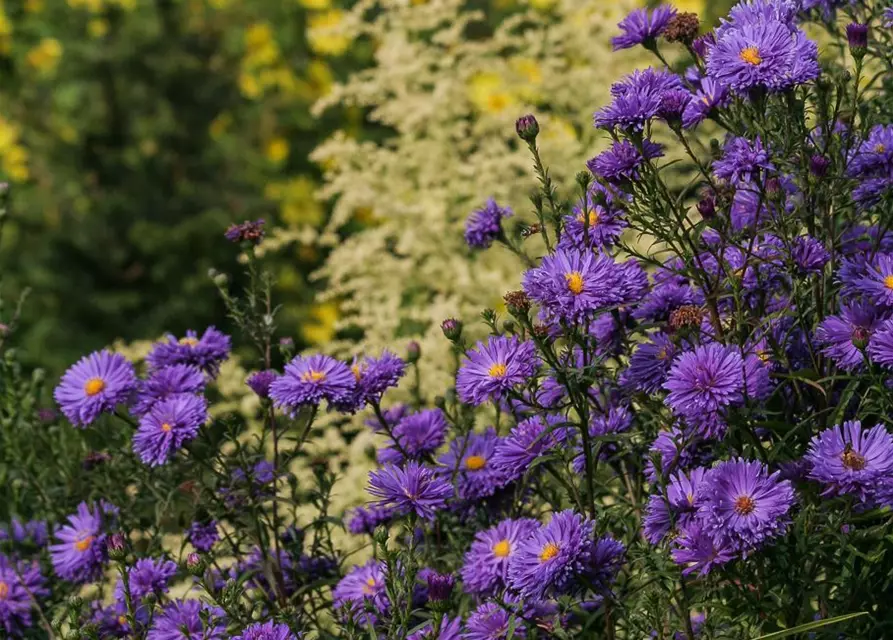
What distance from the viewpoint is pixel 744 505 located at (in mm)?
1155

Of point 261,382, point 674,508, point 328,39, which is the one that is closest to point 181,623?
point 261,382

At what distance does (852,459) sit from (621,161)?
378mm

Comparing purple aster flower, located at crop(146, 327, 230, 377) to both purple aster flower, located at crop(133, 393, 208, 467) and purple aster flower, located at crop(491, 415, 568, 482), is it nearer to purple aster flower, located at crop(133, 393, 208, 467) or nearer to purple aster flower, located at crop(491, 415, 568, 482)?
purple aster flower, located at crop(133, 393, 208, 467)

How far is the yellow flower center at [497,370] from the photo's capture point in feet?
4.29

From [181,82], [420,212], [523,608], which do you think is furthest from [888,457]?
[181,82]

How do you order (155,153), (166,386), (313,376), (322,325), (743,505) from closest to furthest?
(743,505), (313,376), (166,386), (322,325), (155,153)

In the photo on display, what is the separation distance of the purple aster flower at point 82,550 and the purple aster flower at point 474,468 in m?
0.47

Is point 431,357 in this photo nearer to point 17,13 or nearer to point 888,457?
point 888,457

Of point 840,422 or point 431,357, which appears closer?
point 840,422

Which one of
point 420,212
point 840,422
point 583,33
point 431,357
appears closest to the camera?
point 840,422

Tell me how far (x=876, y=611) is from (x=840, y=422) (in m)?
0.20

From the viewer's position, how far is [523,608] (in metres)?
1.35

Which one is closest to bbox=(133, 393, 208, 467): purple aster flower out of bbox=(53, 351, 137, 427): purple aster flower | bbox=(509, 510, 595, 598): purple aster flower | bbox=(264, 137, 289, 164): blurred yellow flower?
bbox=(53, 351, 137, 427): purple aster flower

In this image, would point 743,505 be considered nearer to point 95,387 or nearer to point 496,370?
point 496,370
